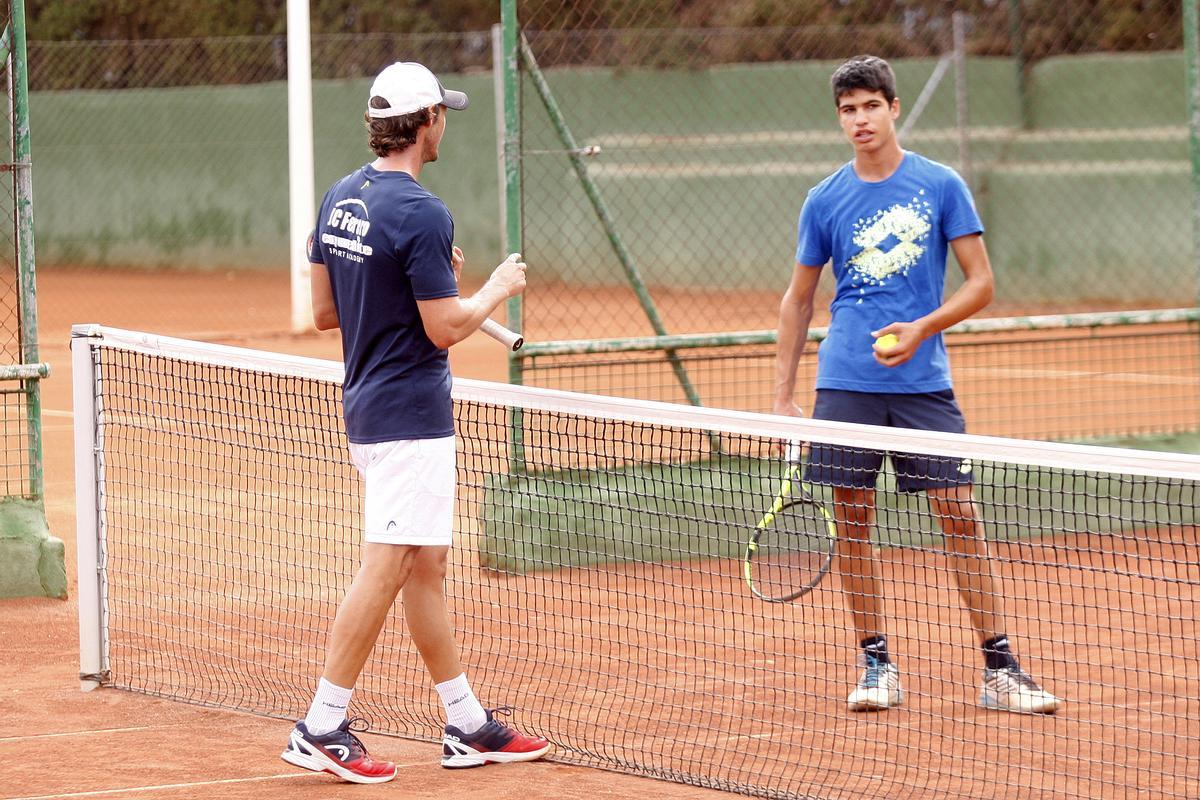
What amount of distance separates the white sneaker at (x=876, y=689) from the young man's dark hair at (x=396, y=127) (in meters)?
2.10

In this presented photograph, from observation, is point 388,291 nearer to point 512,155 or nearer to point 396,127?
point 396,127

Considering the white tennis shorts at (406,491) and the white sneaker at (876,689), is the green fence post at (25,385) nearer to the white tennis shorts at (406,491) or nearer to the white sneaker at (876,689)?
the white tennis shorts at (406,491)

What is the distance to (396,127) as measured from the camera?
4.43 meters

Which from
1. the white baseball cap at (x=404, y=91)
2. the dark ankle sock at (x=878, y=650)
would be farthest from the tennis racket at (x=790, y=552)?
the white baseball cap at (x=404, y=91)

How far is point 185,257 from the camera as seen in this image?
75.0 feet

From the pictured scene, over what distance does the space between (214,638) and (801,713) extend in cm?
218

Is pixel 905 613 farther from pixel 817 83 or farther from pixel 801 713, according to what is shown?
pixel 817 83

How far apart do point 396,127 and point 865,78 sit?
156 centimetres

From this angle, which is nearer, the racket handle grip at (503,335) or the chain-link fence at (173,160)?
the racket handle grip at (503,335)

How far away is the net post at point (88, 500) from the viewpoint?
5.46 m

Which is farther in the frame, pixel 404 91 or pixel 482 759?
pixel 482 759

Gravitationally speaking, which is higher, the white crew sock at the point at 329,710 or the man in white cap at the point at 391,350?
the man in white cap at the point at 391,350

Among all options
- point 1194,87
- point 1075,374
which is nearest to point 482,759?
point 1194,87

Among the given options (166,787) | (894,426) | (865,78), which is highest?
(865,78)
